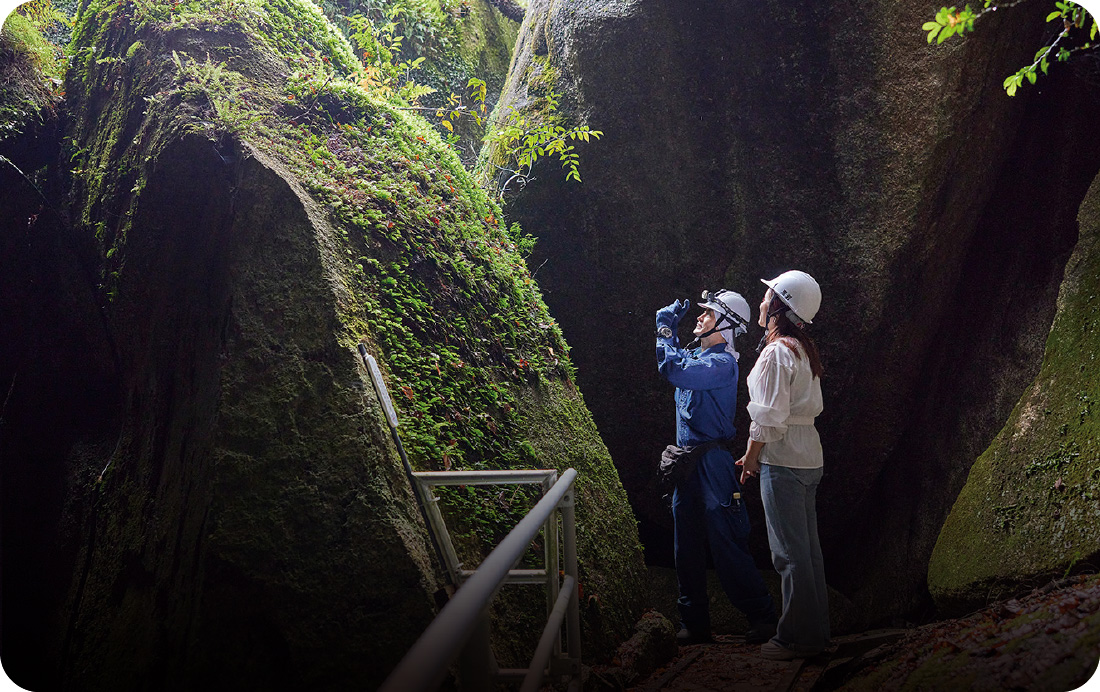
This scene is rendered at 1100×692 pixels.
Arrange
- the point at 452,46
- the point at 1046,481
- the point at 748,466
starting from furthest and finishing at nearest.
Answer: the point at 452,46 < the point at 748,466 < the point at 1046,481

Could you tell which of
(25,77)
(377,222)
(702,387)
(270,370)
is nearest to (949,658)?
(702,387)

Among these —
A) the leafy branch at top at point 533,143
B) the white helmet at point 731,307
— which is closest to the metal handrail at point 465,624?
the white helmet at point 731,307

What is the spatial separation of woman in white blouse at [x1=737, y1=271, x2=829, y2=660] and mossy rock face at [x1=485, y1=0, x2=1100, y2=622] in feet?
3.27

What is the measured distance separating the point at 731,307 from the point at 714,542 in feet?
5.32

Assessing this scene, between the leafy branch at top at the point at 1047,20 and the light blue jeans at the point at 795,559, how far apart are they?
2.38 metres

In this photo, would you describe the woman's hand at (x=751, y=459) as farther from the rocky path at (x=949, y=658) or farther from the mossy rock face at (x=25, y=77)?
the mossy rock face at (x=25, y=77)

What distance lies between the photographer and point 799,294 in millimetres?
4105

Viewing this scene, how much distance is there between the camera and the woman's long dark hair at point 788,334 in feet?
13.1

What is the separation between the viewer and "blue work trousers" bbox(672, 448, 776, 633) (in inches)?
173

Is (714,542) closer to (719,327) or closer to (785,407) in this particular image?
(785,407)

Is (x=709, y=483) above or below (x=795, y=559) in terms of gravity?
above

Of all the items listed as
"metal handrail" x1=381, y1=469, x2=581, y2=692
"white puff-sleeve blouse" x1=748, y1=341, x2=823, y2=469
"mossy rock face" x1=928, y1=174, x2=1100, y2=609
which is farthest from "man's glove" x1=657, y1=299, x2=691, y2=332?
"metal handrail" x1=381, y1=469, x2=581, y2=692

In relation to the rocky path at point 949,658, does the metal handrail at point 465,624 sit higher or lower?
higher

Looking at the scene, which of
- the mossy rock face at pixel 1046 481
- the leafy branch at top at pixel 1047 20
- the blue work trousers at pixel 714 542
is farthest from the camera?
A: the blue work trousers at pixel 714 542
